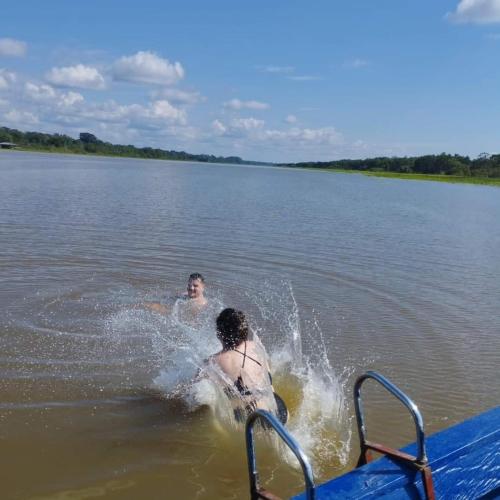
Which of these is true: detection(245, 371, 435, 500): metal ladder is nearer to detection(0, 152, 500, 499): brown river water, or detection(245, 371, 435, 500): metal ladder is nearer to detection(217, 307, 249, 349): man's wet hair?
detection(0, 152, 500, 499): brown river water

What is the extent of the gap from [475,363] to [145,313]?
563 cm

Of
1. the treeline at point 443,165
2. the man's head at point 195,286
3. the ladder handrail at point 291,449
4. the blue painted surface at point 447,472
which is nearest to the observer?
the ladder handrail at point 291,449

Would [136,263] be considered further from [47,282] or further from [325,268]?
[325,268]

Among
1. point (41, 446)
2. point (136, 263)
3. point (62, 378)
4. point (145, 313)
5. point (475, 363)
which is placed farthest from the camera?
point (136, 263)

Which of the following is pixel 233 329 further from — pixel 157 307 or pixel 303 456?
pixel 157 307

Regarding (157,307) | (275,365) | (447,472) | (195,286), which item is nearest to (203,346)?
(275,365)

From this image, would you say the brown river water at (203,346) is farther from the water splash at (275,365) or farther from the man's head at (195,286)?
the man's head at (195,286)

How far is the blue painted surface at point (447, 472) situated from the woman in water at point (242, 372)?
2.28 meters

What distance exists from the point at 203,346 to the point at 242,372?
2724mm

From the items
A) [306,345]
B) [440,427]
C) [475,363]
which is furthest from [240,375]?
[475,363]

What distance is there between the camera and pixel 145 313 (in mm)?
10508

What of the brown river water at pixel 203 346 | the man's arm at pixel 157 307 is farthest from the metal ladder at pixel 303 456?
the man's arm at pixel 157 307

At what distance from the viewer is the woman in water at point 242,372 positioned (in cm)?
587

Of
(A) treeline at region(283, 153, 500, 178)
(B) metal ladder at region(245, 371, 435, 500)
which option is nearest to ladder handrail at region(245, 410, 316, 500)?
Answer: (B) metal ladder at region(245, 371, 435, 500)
